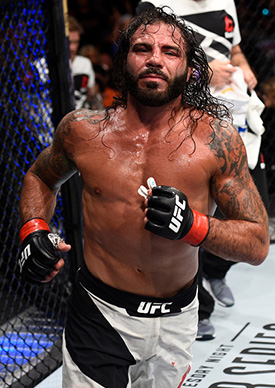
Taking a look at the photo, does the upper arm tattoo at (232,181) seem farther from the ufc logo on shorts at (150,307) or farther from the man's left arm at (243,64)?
the man's left arm at (243,64)

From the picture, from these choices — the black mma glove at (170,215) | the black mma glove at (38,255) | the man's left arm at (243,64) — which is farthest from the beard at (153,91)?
the man's left arm at (243,64)

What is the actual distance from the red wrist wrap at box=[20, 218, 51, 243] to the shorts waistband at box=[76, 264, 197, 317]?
20 centimetres

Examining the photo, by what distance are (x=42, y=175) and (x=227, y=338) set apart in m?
1.39

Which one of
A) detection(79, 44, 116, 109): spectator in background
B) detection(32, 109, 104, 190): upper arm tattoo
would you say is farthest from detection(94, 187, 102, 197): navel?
detection(79, 44, 116, 109): spectator in background

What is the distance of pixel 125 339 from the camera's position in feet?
5.76

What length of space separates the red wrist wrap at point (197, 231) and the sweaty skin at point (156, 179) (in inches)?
1.7

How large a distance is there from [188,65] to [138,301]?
673 mm

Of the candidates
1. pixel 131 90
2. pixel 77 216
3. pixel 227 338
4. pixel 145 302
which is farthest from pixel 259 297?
pixel 131 90

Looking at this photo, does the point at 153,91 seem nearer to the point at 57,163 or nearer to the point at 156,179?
the point at 156,179

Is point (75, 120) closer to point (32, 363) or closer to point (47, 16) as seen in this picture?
point (47, 16)

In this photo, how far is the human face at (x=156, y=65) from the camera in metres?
1.67

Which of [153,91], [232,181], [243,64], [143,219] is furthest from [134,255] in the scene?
[243,64]

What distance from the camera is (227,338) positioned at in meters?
2.93

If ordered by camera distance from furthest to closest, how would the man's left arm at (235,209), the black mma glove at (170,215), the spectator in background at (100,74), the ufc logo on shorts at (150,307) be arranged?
the spectator in background at (100,74) → the ufc logo on shorts at (150,307) → the man's left arm at (235,209) → the black mma glove at (170,215)
